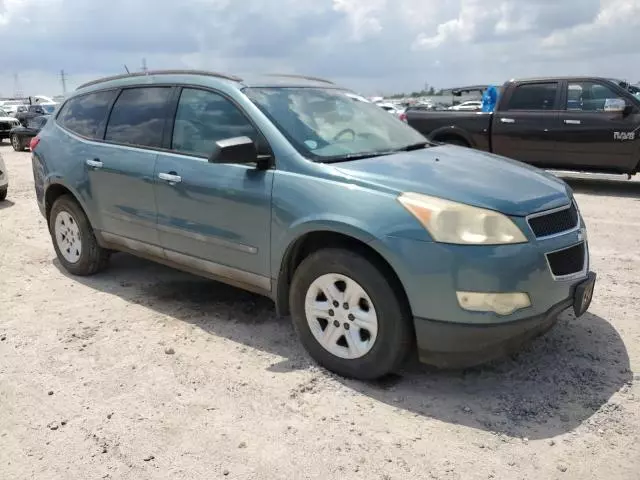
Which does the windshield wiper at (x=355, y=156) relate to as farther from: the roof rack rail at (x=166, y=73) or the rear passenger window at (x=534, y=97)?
the rear passenger window at (x=534, y=97)

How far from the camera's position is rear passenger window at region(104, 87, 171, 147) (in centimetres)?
454

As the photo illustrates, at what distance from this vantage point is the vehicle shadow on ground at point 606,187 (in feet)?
32.0

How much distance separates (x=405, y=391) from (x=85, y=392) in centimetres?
181

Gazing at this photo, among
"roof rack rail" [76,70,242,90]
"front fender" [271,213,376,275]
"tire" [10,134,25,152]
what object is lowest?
"tire" [10,134,25,152]

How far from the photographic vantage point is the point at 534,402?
10.7 feet

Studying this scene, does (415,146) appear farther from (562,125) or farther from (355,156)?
(562,125)

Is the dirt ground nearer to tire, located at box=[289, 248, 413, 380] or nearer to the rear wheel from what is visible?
tire, located at box=[289, 248, 413, 380]

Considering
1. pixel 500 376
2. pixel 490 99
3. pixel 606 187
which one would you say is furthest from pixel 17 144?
pixel 500 376

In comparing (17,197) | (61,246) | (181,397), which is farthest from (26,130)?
(181,397)

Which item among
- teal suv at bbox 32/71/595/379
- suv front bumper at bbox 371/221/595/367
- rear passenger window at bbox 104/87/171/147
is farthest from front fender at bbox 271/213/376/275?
rear passenger window at bbox 104/87/171/147

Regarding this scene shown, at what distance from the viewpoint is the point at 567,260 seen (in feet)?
10.9

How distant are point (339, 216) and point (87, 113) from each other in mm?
3099

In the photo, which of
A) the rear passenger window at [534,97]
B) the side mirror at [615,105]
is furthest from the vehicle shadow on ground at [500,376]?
the rear passenger window at [534,97]

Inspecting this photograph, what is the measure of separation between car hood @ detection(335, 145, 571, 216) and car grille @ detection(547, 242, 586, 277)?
0.26 m
